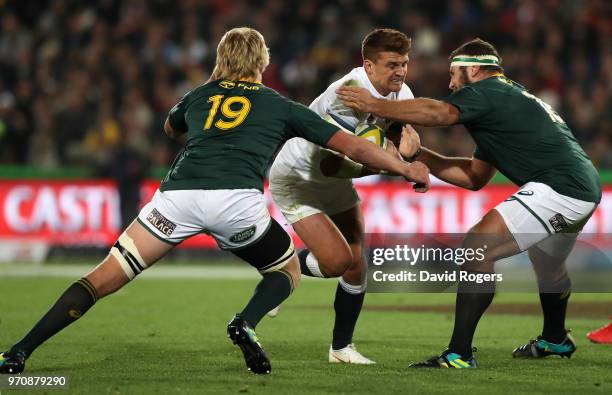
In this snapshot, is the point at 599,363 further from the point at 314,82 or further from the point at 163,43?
the point at 163,43

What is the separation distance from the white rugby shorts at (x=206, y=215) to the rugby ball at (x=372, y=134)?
100 centimetres

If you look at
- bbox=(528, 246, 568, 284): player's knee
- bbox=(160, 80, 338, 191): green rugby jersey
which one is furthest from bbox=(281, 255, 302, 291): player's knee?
bbox=(528, 246, 568, 284): player's knee

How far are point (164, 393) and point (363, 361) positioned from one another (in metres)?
1.95

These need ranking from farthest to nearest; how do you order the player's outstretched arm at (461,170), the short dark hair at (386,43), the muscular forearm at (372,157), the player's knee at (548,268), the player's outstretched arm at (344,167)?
the player's outstretched arm at (461,170) < the player's knee at (548,268) < the short dark hair at (386,43) < the player's outstretched arm at (344,167) < the muscular forearm at (372,157)

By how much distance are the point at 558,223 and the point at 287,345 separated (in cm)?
249

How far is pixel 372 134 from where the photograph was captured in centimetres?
751

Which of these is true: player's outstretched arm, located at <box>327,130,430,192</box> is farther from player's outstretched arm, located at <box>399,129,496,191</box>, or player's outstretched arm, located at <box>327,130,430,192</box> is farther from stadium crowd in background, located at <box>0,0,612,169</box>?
stadium crowd in background, located at <box>0,0,612,169</box>

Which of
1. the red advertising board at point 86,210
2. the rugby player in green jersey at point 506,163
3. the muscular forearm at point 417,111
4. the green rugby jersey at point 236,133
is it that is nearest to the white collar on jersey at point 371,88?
the rugby player in green jersey at point 506,163

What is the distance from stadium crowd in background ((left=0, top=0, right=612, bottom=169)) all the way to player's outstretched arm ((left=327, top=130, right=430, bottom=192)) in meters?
10.7

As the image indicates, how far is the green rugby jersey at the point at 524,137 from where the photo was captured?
7.53 m

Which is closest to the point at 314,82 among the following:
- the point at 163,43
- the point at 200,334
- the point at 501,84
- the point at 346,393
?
the point at 163,43

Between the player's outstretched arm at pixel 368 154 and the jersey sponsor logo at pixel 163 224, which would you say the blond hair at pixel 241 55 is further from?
the jersey sponsor logo at pixel 163 224

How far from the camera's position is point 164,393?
20.6 ft

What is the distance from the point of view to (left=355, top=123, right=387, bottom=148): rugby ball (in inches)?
294
